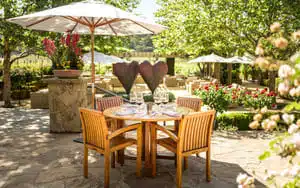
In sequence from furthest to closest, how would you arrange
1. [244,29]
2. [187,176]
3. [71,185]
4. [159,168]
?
[244,29]
[159,168]
[187,176]
[71,185]

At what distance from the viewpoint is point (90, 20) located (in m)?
5.45

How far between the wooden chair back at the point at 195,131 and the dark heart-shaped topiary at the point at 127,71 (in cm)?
123

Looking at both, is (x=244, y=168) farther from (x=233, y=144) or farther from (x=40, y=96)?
(x=40, y=96)

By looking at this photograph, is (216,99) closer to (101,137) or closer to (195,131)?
(195,131)

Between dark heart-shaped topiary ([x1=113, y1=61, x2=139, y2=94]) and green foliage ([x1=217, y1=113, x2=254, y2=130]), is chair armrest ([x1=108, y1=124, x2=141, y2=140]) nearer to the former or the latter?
dark heart-shaped topiary ([x1=113, y1=61, x2=139, y2=94])

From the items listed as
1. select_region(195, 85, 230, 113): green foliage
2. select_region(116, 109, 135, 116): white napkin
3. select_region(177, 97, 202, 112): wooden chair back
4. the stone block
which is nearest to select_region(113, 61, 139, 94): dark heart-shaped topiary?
select_region(116, 109, 135, 116): white napkin

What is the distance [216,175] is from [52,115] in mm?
3635

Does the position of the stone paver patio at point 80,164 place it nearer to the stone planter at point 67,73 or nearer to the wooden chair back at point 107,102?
the wooden chair back at point 107,102

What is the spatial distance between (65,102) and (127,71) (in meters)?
2.28

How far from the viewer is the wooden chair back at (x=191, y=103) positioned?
15.9 ft

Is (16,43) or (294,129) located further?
(16,43)

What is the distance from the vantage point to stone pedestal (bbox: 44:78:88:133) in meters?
6.14

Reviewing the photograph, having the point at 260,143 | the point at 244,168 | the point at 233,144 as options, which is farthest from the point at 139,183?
the point at 260,143

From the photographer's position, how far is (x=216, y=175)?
158 inches
